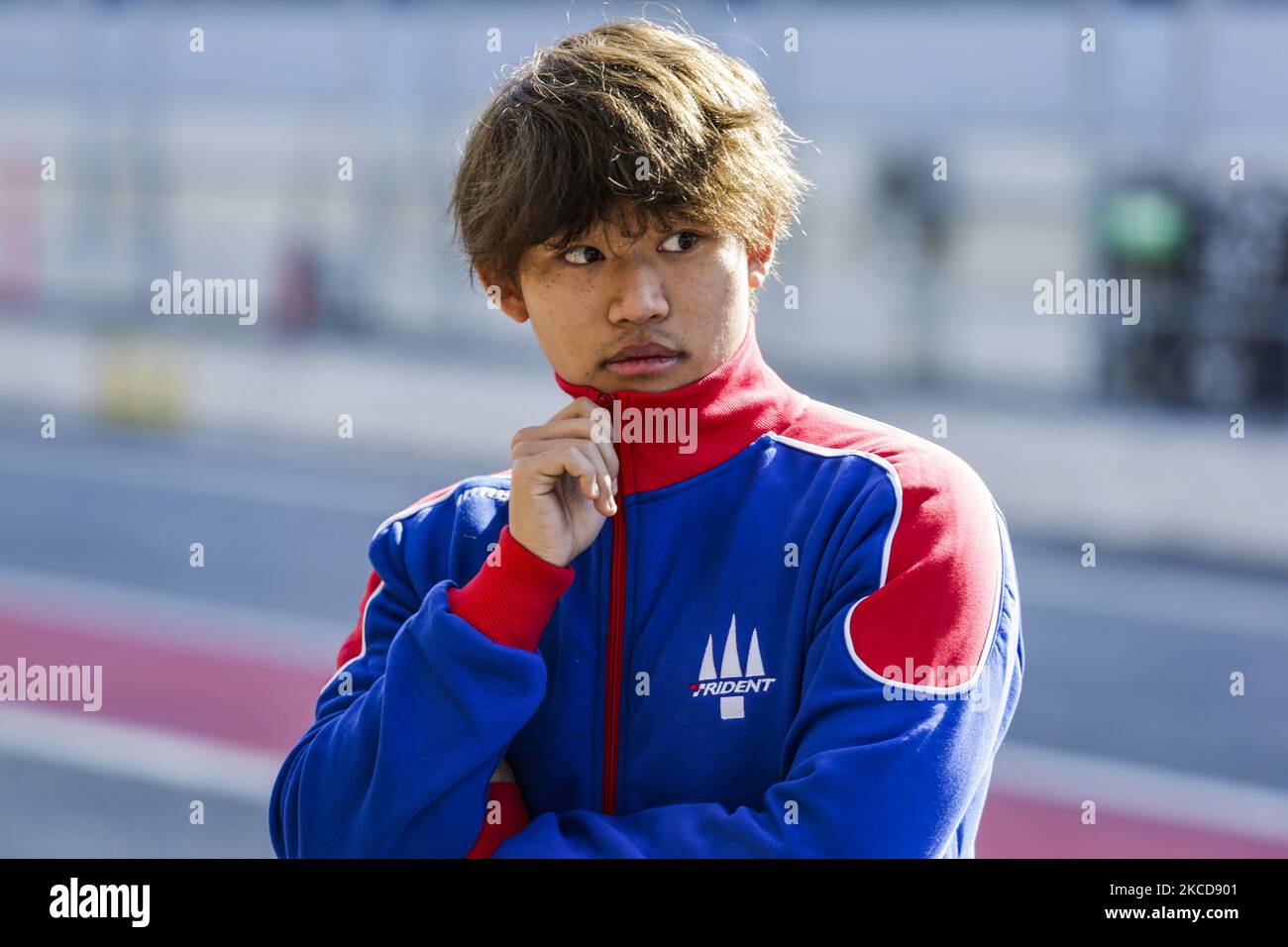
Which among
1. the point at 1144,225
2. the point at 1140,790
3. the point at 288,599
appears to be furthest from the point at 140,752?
the point at 1144,225

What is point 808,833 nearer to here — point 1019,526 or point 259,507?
point 1019,526

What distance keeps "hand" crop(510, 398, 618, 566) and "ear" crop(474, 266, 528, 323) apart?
188 mm

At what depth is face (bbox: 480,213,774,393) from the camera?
176 cm

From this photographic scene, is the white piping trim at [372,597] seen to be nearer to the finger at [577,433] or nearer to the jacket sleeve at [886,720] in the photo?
the finger at [577,433]

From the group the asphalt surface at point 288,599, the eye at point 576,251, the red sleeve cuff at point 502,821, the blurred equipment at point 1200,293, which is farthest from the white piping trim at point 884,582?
the blurred equipment at point 1200,293

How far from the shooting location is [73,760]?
22.2ft

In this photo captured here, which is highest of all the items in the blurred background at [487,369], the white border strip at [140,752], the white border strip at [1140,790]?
the blurred background at [487,369]

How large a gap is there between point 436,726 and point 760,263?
25.2 inches

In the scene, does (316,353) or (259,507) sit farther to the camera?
(316,353)

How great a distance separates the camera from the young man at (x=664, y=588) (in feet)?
5.56

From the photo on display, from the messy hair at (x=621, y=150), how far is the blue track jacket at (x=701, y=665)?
0.61 ft

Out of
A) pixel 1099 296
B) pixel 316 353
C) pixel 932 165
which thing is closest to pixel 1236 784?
pixel 1099 296

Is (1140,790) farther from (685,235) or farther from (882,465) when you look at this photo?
(685,235)

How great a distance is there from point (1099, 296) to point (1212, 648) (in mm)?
4403
